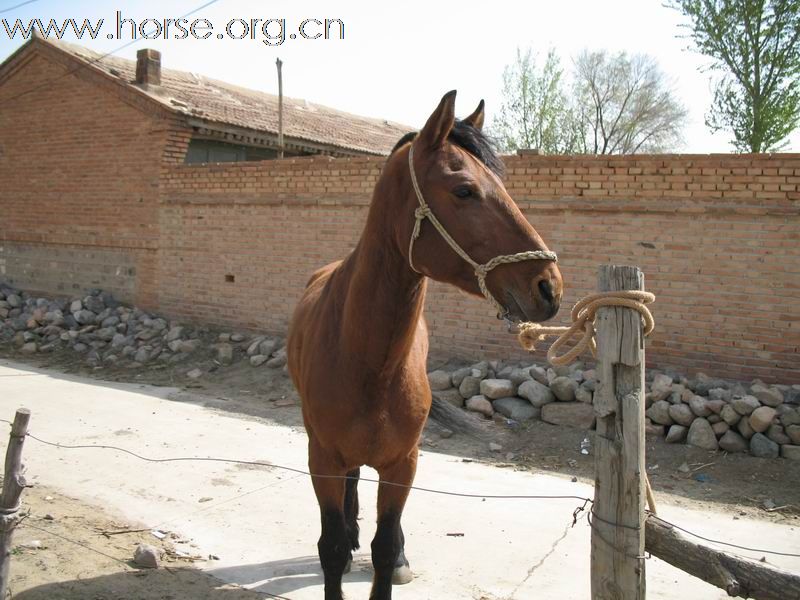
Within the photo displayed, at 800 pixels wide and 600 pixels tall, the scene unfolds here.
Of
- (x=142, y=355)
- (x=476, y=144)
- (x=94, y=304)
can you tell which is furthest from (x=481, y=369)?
(x=94, y=304)

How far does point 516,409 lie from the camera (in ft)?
23.3

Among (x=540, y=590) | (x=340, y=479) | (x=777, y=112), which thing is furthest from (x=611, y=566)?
(x=777, y=112)

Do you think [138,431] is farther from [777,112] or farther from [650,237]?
[777,112]

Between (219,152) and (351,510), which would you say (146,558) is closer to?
(351,510)

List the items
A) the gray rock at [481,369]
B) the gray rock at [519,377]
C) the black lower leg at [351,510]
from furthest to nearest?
the gray rock at [481,369] → the gray rock at [519,377] → the black lower leg at [351,510]

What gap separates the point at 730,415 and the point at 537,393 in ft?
5.93

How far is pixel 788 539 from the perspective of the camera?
184 inches

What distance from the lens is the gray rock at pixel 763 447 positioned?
5.93 meters

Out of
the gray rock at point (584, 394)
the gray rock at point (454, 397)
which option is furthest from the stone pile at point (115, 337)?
the gray rock at point (584, 394)

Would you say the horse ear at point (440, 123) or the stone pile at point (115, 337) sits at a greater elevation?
the horse ear at point (440, 123)

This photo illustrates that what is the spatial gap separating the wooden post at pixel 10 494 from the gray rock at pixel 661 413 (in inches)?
208

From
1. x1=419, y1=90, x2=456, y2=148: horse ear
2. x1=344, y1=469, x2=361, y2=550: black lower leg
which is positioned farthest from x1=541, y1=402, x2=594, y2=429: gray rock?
x1=419, y1=90, x2=456, y2=148: horse ear

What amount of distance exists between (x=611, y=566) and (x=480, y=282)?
3.37 ft

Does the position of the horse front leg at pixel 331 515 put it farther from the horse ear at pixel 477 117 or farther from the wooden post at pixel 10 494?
the horse ear at pixel 477 117
